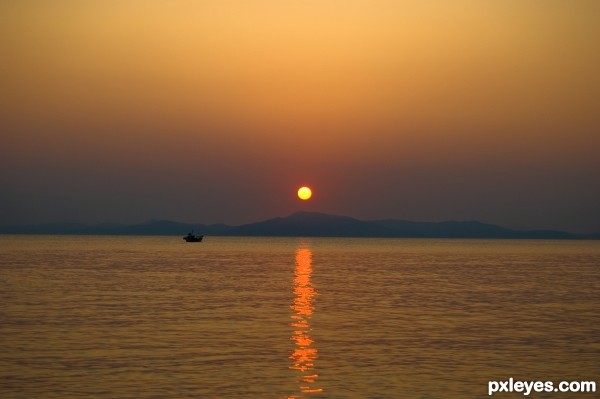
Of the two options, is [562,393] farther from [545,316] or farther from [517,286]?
[517,286]

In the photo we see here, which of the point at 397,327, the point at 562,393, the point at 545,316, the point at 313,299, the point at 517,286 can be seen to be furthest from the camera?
the point at 517,286

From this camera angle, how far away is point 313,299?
68.2 meters

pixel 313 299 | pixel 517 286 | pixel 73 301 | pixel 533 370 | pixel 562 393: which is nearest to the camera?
pixel 562 393

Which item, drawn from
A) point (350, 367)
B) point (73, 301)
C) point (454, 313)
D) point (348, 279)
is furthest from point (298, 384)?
point (348, 279)

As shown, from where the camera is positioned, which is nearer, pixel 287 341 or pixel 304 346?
pixel 304 346

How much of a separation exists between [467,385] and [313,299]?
36981 millimetres

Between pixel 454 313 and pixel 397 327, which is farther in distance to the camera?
pixel 454 313

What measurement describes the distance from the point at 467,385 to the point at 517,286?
57410 mm

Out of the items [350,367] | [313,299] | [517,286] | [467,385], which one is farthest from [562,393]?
[517,286]

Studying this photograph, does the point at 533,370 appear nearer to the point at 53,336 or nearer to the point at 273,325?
the point at 273,325

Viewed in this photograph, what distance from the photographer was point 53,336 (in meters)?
43.3

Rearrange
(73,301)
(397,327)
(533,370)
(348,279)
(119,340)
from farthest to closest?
(348,279) < (73,301) < (397,327) < (119,340) < (533,370)

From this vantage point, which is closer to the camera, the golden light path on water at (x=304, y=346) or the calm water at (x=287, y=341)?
the calm water at (x=287, y=341)

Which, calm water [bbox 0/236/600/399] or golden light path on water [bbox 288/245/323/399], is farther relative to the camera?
A: golden light path on water [bbox 288/245/323/399]
